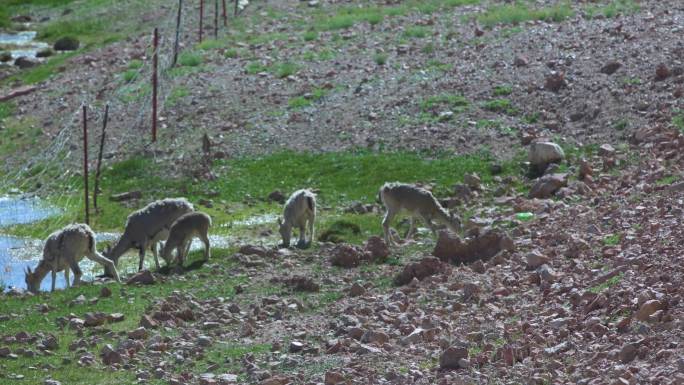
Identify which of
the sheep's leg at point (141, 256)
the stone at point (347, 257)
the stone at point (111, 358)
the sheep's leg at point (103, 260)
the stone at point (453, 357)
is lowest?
the sheep's leg at point (141, 256)

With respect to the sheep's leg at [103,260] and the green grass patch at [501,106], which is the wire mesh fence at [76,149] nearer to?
the sheep's leg at [103,260]

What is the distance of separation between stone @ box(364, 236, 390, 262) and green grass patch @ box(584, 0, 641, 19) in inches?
640

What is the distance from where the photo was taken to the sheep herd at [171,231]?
24.3 m

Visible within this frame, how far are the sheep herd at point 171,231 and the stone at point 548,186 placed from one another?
5.40ft

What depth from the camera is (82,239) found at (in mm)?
24281

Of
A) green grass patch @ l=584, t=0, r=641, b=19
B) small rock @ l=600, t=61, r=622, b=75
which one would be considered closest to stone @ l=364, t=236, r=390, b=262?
small rock @ l=600, t=61, r=622, b=75

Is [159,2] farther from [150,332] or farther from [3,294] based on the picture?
[150,332]

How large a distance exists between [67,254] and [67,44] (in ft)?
80.0

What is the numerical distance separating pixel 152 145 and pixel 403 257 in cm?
1156

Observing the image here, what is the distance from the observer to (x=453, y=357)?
15797 millimetres

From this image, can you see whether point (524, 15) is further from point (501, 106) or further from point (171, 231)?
point (171, 231)

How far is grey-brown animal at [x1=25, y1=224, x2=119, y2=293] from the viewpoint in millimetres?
24234

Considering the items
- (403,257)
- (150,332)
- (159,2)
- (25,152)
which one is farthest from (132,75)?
(150,332)

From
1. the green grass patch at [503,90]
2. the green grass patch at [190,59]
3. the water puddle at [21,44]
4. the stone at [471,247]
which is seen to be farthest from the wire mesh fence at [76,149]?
the water puddle at [21,44]
